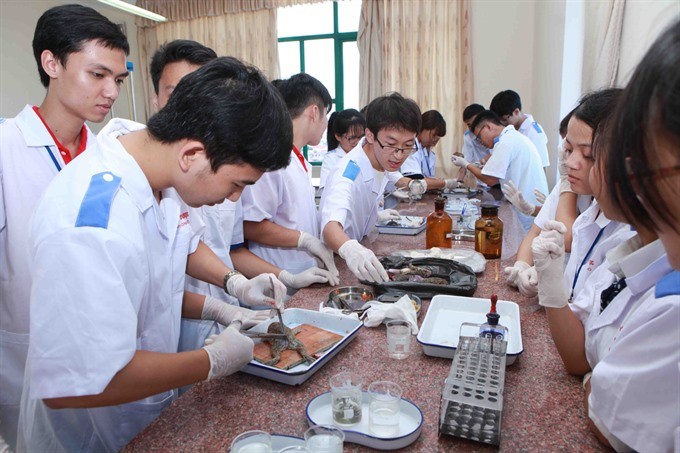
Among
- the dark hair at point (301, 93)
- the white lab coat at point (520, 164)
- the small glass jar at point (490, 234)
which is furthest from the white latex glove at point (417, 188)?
the dark hair at point (301, 93)

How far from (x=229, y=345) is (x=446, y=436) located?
503 mm

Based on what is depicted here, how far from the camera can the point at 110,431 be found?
1.14 meters

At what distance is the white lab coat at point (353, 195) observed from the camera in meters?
2.17

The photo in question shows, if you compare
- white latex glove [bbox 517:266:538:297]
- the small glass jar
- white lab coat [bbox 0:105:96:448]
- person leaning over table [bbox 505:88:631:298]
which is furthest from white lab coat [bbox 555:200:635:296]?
white lab coat [bbox 0:105:96:448]

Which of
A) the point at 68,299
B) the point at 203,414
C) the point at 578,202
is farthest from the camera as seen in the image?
the point at 578,202

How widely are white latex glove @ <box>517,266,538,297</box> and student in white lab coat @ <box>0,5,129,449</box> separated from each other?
1548 millimetres

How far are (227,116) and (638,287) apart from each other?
0.91 metres

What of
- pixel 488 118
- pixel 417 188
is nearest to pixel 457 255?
pixel 417 188

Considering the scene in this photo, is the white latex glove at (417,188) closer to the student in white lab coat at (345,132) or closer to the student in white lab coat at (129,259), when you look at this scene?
the student in white lab coat at (345,132)

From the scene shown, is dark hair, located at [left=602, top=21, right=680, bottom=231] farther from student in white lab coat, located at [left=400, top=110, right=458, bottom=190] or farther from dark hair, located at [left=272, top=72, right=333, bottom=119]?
student in white lab coat, located at [left=400, top=110, right=458, bottom=190]

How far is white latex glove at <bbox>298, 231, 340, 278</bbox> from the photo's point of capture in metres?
1.97

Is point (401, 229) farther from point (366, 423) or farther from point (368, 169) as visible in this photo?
point (366, 423)

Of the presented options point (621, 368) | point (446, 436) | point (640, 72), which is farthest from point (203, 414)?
point (640, 72)

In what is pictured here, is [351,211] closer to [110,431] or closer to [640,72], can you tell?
[110,431]
